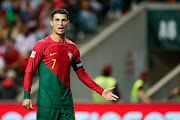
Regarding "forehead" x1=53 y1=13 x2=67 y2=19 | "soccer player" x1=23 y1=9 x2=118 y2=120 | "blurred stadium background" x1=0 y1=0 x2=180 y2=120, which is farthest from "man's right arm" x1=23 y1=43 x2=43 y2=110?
"blurred stadium background" x1=0 y1=0 x2=180 y2=120

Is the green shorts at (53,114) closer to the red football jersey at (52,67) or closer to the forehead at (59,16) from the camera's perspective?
the red football jersey at (52,67)

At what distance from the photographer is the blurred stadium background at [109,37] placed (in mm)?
13914

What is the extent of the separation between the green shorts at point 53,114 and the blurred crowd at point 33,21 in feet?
22.5

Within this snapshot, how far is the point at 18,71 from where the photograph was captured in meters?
13.6

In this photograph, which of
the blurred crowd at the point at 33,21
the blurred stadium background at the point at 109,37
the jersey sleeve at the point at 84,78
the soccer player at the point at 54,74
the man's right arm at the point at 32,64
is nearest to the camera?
the man's right arm at the point at 32,64

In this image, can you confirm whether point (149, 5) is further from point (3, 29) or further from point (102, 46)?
point (3, 29)

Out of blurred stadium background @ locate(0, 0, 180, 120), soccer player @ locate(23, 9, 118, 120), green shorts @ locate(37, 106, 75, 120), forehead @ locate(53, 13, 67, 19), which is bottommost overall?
green shorts @ locate(37, 106, 75, 120)

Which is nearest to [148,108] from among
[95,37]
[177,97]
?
[177,97]

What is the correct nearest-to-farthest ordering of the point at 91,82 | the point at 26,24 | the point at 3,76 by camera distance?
the point at 91,82 < the point at 3,76 < the point at 26,24

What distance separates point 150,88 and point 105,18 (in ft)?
9.84

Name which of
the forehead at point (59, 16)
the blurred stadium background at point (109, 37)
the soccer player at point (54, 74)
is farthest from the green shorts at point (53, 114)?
the blurred stadium background at point (109, 37)

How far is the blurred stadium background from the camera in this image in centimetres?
1391

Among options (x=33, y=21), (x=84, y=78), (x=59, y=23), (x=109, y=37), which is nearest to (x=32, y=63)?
(x=59, y=23)

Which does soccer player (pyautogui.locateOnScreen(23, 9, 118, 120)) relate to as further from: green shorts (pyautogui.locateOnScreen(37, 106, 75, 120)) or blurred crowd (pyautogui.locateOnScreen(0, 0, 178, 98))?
blurred crowd (pyautogui.locateOnScreen(0, 0, 178, 98))
